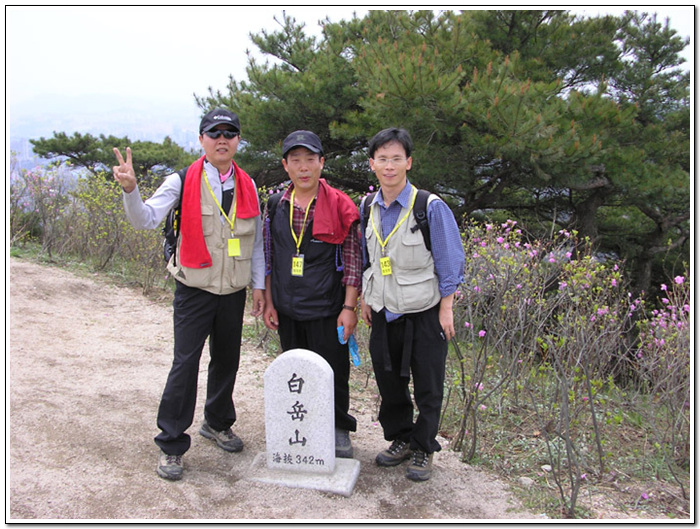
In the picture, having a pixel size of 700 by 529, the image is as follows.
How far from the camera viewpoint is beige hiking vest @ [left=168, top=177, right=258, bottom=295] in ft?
9.80

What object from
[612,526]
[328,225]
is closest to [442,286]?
[328,225]

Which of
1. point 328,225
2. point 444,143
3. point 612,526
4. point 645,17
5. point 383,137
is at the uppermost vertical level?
point 645,17

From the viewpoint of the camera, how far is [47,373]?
14.7 feet

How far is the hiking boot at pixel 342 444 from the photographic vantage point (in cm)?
335

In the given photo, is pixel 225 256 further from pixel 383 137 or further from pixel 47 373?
pixel 47 373

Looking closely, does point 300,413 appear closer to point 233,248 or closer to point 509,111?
point 233,248

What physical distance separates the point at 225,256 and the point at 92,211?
6.39 m

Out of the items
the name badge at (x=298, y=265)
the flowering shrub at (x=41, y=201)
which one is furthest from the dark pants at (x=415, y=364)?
the flowering shrub at (x=41, y=201)

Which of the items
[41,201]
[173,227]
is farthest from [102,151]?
[173,227]

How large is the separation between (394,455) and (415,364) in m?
0.62

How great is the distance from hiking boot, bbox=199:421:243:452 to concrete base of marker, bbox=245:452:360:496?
9.5 inches

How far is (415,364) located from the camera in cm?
304

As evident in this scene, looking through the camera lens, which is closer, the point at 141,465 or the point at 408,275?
the point at 408,275

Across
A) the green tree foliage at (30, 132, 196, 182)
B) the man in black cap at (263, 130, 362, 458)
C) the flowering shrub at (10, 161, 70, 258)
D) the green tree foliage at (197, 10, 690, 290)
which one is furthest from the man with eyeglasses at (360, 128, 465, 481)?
the green tree foliage at (30, 132, 196, 182)
